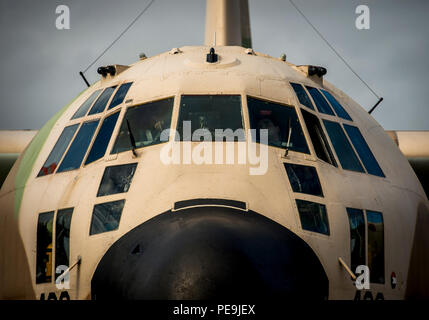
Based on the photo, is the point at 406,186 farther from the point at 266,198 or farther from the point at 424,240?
the point at 266,198

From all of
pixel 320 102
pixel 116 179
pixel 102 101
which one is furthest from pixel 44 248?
pixel 320 102

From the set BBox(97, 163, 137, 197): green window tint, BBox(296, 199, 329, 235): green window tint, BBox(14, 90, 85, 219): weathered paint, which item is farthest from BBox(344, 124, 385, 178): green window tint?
BBox(14, 90, 85, 219): weathered paint

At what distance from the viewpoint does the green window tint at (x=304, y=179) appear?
721cm

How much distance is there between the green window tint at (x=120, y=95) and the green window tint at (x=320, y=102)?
2461 mm

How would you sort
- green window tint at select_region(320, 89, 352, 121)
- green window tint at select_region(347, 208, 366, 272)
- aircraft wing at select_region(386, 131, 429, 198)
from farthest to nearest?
aircraft wing at select_region(386, 131, 429, 198) → green window tint at select_region(320, 89, 352, 121) → green window tint at select_region(347, 208, 366, 272)

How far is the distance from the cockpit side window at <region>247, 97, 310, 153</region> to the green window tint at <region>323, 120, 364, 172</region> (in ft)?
1.67

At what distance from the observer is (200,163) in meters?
7.20

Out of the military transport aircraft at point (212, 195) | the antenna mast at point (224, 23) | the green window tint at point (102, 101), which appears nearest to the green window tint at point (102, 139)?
the military transport aircraft at point (212, 195)

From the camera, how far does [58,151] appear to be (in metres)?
8.73

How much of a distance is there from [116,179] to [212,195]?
1.30 m

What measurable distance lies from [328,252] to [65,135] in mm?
4053

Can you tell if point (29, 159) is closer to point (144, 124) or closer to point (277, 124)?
point (144, 124)

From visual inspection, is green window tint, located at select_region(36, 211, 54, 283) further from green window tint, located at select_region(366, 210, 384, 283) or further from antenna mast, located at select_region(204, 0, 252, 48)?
antenna mast, located at select_region(204, 0, 252, 48)

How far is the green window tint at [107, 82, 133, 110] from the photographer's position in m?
8.79
